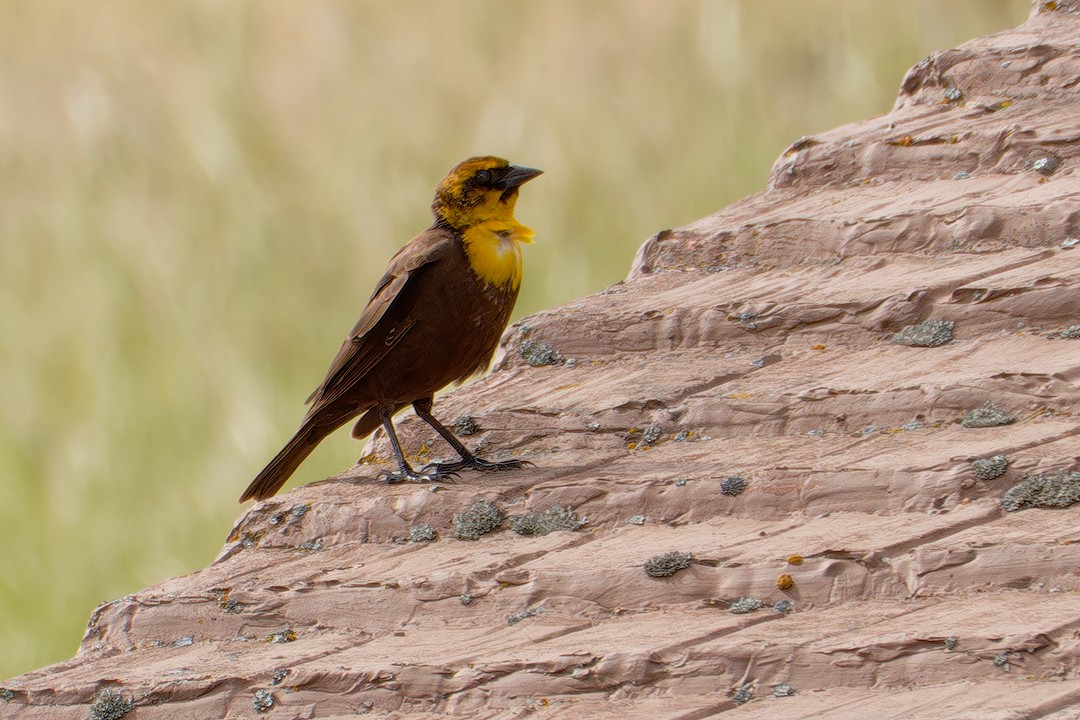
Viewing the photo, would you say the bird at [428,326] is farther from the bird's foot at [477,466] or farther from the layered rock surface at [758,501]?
the layered rock surface at [758,501]

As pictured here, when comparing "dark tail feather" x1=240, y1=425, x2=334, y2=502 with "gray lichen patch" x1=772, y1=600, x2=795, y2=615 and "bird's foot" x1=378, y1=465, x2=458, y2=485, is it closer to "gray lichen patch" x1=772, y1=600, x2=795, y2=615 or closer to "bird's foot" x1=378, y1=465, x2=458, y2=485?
"bird's foot" x1=378, y1=465, x2=458, y2=485

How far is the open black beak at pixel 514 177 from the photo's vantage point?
15.1ft

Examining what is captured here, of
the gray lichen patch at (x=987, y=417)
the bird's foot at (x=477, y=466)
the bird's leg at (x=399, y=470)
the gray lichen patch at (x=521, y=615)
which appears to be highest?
the bird's leg at (x=399, y=470)

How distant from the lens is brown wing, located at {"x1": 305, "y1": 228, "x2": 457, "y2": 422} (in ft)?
14.3

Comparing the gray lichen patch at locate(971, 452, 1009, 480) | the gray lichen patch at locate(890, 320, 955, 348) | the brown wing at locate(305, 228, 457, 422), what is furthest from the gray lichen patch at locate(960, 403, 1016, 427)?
the brown wing at locate(305, 228, 457, 422)

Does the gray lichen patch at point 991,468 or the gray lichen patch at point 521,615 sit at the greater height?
the gray lichen patch at point 521,615

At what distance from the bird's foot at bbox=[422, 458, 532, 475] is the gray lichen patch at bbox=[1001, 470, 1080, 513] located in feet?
4.56

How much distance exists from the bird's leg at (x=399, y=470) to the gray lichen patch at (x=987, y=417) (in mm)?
1449

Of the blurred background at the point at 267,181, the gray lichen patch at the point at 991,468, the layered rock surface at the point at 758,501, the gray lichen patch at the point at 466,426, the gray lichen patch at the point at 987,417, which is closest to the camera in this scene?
the layered rock surface at the point at 758,501

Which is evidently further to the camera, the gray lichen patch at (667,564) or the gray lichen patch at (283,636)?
the gray lichen patch at (283,636)

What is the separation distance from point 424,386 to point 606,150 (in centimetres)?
195

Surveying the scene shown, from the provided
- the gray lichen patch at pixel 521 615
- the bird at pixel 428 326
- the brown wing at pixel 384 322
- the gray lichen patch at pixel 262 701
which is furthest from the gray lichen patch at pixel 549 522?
the brown wing at pixel 384 322

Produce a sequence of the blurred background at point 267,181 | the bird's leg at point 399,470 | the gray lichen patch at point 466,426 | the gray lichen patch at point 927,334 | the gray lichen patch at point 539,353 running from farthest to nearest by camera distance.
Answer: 1. the blurred background at point 267,181
2. the gray lichen patch at point 539,353
3. the gray lichen patch at point 466,426
4. the bird's leg at point 399,470
5. the gray lichen patch at point 927,334

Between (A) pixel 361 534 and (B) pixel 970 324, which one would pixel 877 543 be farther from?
(A) pixel 361 534
